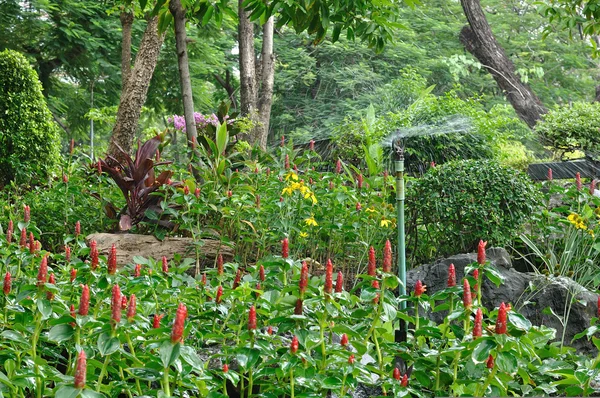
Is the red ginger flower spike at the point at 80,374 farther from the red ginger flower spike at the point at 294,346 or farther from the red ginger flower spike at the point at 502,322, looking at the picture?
the red ginger flower spike at the point at 502,322

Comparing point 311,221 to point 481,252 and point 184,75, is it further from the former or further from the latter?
point 184,75

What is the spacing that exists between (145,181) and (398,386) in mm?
4164

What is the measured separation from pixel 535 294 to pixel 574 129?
15.3 feet

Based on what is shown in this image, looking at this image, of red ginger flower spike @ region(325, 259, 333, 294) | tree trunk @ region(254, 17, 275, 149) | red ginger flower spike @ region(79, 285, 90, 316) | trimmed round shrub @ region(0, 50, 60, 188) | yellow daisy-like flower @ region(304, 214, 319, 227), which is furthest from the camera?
tree trunk @ region(254, 17, 275, 149)

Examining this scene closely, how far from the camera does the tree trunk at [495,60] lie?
14.0 meters

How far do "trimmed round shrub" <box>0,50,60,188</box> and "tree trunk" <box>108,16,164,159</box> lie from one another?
2.65ft

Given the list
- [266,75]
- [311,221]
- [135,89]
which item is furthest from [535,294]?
[266,75]

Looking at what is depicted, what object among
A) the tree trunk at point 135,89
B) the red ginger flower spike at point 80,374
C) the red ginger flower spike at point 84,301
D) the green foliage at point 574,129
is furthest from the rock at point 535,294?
the tree trunk at point 135,89

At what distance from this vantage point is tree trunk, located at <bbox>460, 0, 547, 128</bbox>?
14.0 meters

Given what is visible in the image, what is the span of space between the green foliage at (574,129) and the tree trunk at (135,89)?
4.63 meters

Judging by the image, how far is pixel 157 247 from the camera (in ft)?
18.9

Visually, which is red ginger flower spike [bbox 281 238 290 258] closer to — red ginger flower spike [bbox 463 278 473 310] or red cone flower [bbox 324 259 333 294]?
red cone flower [bbox 324 259 333 294]

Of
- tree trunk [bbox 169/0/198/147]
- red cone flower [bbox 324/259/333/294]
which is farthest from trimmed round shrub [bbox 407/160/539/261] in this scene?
red cone flower [bbox 324/259/333/294]

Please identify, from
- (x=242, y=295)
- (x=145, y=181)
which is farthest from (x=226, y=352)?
(x=145, y=181)
